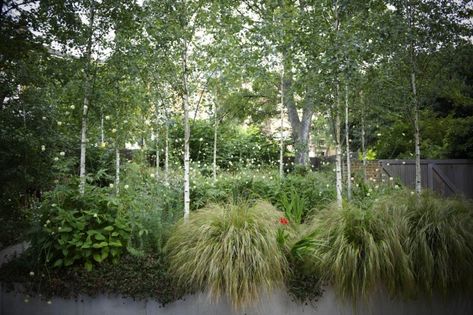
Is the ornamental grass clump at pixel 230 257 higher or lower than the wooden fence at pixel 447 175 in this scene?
lower

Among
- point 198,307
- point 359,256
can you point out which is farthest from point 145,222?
point 359,256

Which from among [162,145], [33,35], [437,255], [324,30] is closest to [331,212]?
[437,255]

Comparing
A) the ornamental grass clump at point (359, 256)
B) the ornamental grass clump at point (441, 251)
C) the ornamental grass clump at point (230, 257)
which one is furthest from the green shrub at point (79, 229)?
the ornamental grass clump at point (441, 251)

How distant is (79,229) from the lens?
3.83 meters

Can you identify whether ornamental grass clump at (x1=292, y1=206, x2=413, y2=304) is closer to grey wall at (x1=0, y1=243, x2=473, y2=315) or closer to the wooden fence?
grey wall at (x1=0, y1=243, x2=473, y2=315)

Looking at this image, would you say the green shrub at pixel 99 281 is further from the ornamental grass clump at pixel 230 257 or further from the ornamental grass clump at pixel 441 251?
the ornamental grass clump at pixel 441 251

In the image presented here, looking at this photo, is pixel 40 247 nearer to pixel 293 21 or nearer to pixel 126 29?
pixel 126 29

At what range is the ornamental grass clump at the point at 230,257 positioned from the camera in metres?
3.63

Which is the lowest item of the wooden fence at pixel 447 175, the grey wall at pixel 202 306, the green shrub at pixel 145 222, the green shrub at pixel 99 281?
the grey wall at pixel 202 306

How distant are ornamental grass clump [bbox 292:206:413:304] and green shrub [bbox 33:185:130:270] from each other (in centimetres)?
201

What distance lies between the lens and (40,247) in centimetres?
390

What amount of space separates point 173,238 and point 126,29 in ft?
10.4

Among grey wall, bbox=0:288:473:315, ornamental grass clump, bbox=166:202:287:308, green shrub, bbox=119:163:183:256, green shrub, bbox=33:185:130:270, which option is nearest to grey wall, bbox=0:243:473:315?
grey wall, bbox=0:288:473:315

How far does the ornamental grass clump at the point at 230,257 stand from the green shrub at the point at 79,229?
0.67m
